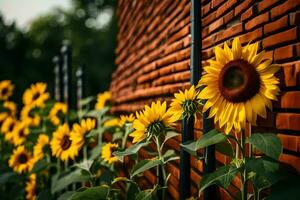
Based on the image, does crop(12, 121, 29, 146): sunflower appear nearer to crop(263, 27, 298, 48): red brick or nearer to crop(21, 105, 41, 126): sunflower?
crop(21, 105, 41, 126): sunflower

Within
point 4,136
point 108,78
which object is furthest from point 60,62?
point 108,78

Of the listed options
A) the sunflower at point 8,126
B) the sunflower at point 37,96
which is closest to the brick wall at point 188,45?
the sunflower at point 37,96

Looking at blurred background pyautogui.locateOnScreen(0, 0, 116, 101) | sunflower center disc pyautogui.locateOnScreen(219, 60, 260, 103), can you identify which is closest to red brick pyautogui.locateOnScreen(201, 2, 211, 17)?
sunflower center disc pyautogui.locateOnScreen(219, 60, 260, 103)

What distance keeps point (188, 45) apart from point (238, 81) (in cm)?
138

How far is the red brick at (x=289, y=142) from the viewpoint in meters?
1.99

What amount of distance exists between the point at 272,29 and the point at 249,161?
608 millimetres

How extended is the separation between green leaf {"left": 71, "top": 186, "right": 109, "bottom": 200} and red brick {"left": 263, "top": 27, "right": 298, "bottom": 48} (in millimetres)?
1059

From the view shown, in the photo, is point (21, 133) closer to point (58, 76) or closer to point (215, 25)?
point (58, 76)

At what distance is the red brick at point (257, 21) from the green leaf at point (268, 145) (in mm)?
590

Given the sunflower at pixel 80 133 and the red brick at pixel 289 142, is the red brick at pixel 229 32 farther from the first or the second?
the sunflower at pixel 80 133

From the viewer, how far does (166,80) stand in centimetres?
384

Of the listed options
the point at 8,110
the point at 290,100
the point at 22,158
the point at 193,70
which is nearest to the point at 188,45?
the point at 193,70

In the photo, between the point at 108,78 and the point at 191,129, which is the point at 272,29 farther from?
the point at 108,78

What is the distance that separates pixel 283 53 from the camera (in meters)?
2.10
